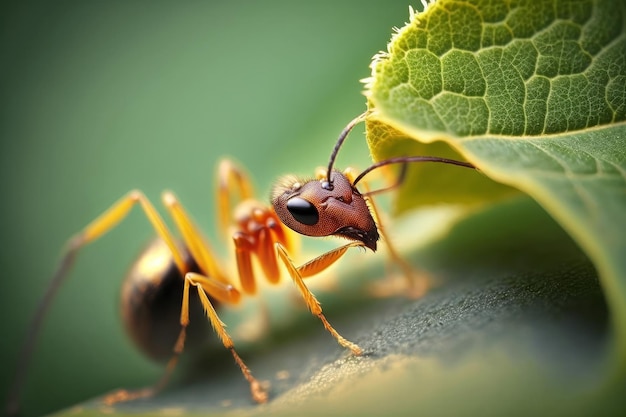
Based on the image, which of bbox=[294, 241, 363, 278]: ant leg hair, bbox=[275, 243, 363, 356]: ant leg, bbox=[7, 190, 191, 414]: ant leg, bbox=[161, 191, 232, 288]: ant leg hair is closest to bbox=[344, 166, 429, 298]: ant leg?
bbox=[294, 241, 363, 278]: ant leg hair

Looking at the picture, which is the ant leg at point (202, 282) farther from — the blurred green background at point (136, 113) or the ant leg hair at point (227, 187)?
the blurred green background at point (136, 113)

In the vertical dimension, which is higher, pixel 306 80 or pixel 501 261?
Result: pixel 306 80

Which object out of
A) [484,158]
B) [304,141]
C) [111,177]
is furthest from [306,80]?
[484,158]

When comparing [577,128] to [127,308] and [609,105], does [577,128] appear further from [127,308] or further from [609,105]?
[127,308]

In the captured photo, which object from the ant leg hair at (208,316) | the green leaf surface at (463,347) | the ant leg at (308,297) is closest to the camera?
the green leaf surface at (463,347)

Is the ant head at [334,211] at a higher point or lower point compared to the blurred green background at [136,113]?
lower

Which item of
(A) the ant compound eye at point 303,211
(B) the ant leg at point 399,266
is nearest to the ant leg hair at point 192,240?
(A) the ant compound eye at point 303,211

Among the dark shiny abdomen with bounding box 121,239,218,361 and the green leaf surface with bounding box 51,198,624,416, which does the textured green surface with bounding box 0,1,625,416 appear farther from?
the dark shiny abdomen with bounding box 121,239,218,361
